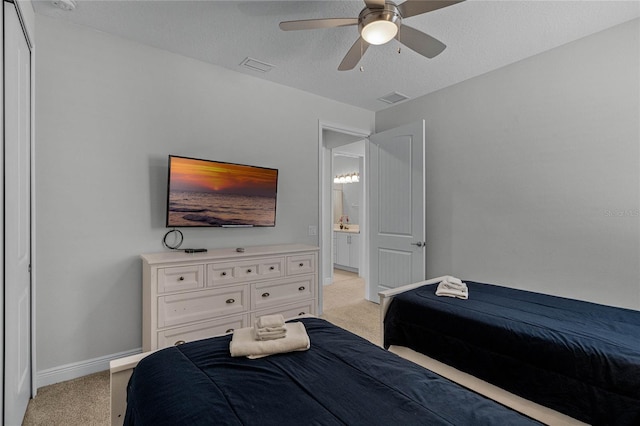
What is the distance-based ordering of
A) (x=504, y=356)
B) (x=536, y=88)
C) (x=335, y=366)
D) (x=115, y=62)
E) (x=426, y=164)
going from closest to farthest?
(x=335, y=366)
(x=504, y=356)
(x=115, y=62)
(x=536, y=88)
(x=426, y=164)

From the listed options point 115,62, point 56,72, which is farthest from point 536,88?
point 56,72

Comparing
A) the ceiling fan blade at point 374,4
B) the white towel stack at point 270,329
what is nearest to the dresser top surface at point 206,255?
the white towel stack at point 270,329

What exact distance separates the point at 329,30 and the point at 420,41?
31.3 inches

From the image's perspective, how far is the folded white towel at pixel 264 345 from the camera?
4.56 feet

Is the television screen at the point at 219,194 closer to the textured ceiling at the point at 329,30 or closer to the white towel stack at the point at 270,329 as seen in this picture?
the textured ceiling at the point at 329,30

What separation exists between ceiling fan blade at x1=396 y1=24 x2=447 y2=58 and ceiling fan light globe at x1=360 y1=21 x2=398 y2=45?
133 millimetres

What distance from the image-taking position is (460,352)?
2.08 metres

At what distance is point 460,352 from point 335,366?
119 cm

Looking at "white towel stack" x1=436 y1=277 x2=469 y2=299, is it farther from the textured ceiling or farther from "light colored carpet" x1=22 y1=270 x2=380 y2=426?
the textured ceiling

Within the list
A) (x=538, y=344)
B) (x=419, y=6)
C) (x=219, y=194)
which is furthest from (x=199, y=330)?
(x=419, y=6)

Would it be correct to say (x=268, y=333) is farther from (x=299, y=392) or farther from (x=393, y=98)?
(x=393, y=98)

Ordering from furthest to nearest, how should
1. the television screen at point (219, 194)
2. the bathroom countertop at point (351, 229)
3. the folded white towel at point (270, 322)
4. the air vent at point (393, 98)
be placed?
the bathroom countertop at point (351, 229), the air vent at point (393, 98), the television screen at point (219, 194), the folded white towel at point (270, 322)

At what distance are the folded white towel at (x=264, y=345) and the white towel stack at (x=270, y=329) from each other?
0.08 feet

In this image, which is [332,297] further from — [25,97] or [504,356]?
[25,97]
